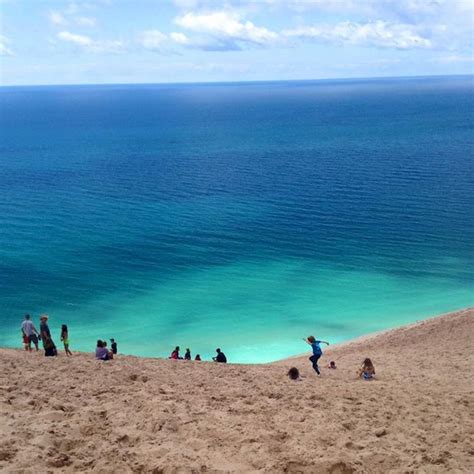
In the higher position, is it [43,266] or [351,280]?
[43,266]

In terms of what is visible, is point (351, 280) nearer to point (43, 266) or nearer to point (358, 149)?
point (43, 266)

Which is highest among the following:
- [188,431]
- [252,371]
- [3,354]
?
[3,354]

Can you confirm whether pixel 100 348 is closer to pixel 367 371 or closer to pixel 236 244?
pixel 367 371

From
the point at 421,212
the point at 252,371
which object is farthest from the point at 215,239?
the point at 252,371

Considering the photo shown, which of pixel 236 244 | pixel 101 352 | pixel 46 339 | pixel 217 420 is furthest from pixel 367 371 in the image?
pixel 236 244

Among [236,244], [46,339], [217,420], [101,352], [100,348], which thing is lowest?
[217,420]

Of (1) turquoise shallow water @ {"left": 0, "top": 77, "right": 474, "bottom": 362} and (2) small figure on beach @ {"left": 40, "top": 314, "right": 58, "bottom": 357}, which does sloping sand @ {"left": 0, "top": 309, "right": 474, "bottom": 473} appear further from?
(1) turquoise shallow water @ {"left": 0, "top": 77, "right": 474, "bottom": 362}

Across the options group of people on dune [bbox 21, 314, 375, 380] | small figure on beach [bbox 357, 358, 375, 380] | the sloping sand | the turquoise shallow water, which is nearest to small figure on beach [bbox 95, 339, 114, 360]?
group of people on dune [bbox 21, 314, 375, 380]

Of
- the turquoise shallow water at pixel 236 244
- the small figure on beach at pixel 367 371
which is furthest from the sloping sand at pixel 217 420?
the turquoise shallow water at pixel 236 244
